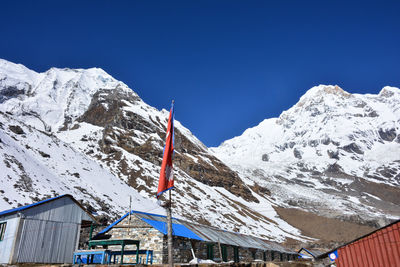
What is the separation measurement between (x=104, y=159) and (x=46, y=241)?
83174mm

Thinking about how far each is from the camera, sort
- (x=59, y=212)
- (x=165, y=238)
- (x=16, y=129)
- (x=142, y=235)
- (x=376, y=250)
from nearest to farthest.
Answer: (x=376, y=250)
(x=59, y=212)
(x=165, y=238)
(x=142, y=235)
(x=16, y=129)

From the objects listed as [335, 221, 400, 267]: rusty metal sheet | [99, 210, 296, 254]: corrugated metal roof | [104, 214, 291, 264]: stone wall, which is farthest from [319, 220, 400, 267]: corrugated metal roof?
[104, 214, 291, 264]: stone wall

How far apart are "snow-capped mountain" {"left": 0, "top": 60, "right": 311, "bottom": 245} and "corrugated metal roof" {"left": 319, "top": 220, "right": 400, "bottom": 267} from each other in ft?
105

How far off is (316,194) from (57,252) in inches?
6023

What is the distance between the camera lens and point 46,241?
21.5 metres

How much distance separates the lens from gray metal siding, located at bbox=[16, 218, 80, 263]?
66.7 ft

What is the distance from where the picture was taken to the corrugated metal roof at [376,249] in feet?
46.2

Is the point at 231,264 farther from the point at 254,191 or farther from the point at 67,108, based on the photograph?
the point at 67,108

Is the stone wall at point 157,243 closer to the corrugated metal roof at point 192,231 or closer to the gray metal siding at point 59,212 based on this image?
the corrugated metal roof at point 192,231

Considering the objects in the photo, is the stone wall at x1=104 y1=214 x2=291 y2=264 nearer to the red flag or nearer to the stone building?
the stone building

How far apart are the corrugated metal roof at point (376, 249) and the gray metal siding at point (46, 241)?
1773cm

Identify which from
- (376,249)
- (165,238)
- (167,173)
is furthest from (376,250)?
(165,238)

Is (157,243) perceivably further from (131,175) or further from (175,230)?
(131,175)

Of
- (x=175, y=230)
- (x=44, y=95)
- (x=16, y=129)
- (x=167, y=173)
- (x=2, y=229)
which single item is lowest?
(x=167, y=173)
